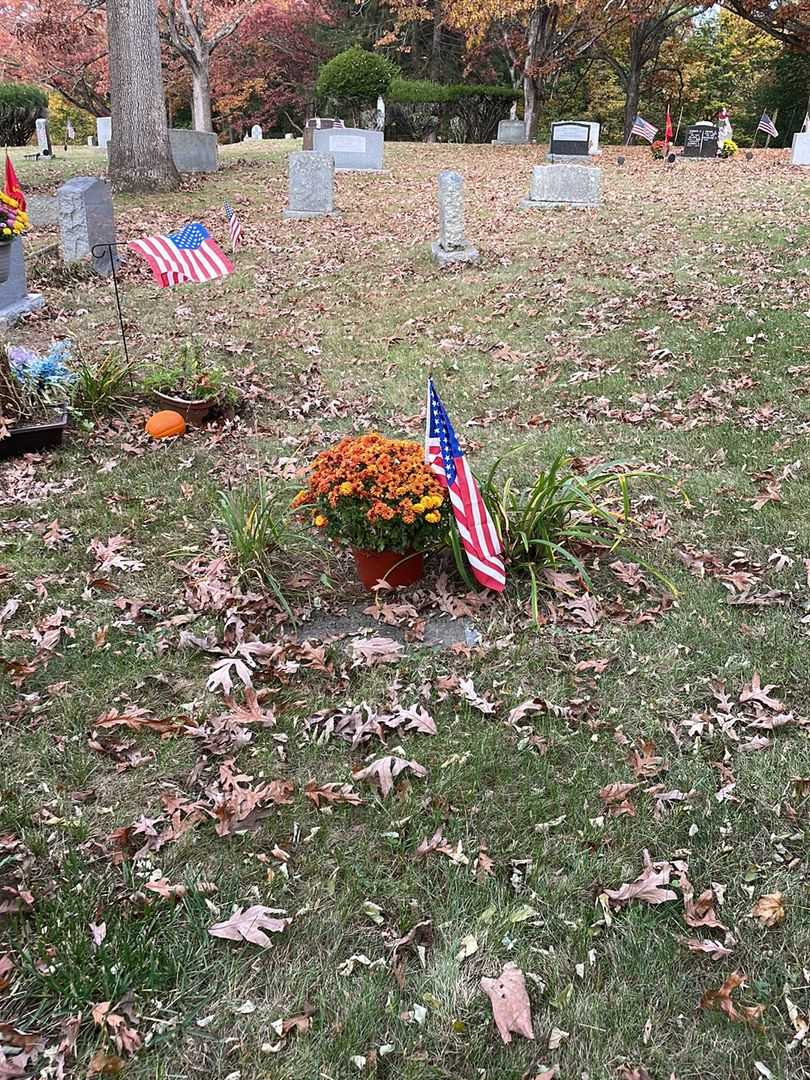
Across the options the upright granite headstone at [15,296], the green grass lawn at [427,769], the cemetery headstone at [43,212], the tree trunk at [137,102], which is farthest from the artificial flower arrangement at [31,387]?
the tree trunk at [137,102]

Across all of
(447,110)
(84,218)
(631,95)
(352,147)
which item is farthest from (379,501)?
(447,110)

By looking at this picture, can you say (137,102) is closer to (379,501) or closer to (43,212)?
(43,212)

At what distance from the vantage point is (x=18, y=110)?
2855cm

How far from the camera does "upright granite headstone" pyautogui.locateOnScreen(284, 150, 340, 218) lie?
13930mm

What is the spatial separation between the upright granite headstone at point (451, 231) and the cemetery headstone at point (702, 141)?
12.1 meters

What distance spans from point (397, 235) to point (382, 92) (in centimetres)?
1289

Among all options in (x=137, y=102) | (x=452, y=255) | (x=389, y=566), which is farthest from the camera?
(x=137, y=102)

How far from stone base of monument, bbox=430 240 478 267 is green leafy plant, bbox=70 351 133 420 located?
5608 mm

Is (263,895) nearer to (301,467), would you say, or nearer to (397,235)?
(301,467)

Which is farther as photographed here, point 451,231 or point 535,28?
point 535,28

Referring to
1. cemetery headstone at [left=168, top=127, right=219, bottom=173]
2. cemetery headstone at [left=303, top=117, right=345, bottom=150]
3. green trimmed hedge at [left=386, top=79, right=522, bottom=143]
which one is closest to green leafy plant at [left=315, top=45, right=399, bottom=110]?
cemetery headstone at [left=303, top=117, right=345, bottom=150]

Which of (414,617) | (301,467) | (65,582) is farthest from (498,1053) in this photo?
(301,467)

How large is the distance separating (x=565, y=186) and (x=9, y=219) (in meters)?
9.20

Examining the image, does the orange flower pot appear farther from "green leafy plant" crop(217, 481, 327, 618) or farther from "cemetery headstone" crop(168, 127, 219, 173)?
"cemetery headstone" crop(168, 127, 219, 173)
